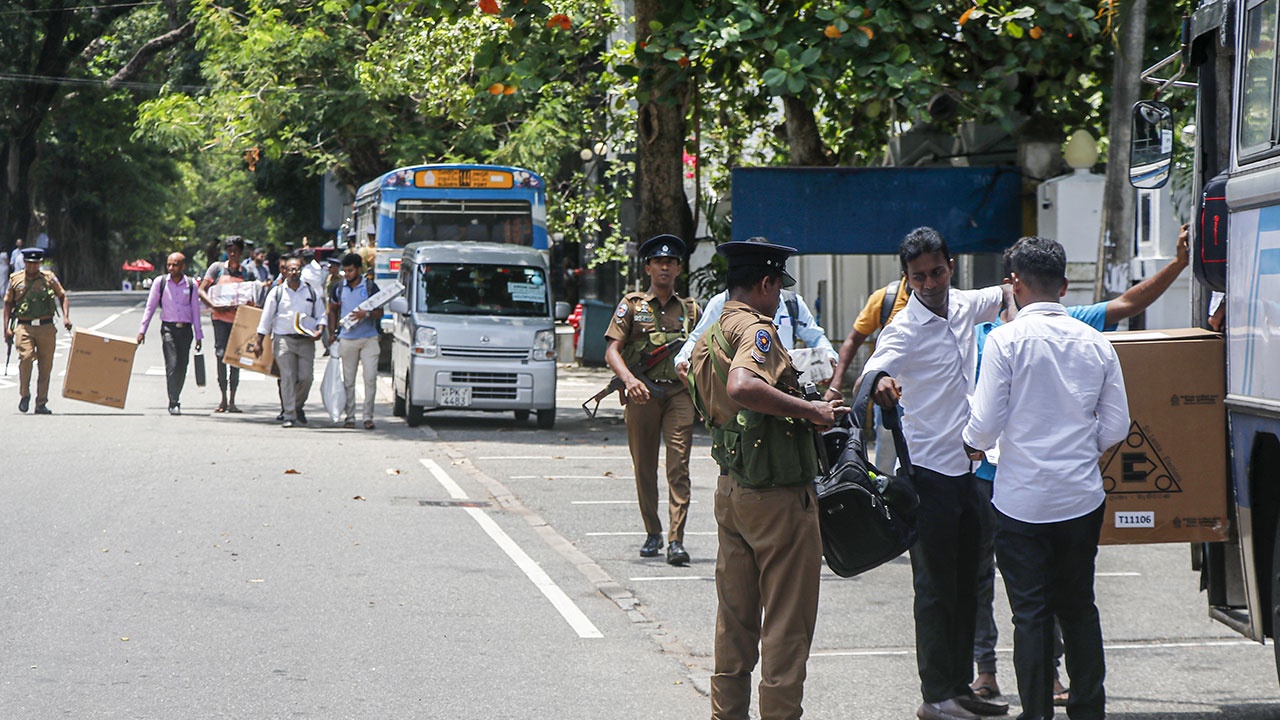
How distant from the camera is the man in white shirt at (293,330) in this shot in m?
17.0

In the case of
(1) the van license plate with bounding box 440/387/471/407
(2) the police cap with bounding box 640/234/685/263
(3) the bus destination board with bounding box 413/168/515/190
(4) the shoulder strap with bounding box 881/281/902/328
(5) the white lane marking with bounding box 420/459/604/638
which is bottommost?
(5) the white lane marking with bounding box 420/459/604/638

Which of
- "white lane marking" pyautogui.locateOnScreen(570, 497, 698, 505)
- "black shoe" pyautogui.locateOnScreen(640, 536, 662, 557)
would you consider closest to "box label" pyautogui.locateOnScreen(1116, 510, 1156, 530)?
"black shoe" pyautogui.locateOnScreen(640, 536, 662, 557)

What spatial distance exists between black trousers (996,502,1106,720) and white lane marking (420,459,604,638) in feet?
8.56

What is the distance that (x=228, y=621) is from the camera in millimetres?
7402

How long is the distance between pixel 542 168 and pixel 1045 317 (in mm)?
24975

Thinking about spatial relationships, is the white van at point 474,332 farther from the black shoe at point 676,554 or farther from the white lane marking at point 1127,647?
the white lane marking at point 1127,647

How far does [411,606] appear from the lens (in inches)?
311

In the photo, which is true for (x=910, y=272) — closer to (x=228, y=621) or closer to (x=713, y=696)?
(x=713, y=696)

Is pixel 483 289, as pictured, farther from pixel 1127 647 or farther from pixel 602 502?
pixel 1127 647

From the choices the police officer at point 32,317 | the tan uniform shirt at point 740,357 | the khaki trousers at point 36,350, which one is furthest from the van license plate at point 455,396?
the tan uniform shirt at point 740,357

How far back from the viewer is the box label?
5.71m

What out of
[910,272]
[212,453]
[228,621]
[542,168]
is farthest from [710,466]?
[542,168]

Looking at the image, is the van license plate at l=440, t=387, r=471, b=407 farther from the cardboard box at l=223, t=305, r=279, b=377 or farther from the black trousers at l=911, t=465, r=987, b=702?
the black trousers at l=911, t=465, r=987, b=702

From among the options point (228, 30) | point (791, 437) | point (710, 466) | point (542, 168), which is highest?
point (228, 30)
